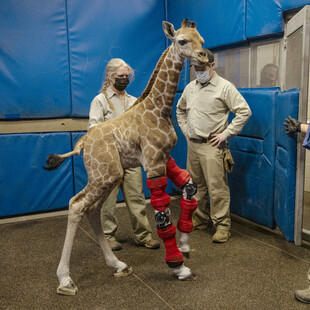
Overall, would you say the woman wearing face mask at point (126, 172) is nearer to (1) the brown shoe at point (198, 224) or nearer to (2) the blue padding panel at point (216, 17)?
(1) the brown shoe at point (198, 224)

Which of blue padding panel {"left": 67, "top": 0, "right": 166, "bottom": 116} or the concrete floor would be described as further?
blue padding panel {"left": 67, "top": 0, "right": 166, "bottom": 116}

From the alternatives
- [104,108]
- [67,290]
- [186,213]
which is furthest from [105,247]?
[104,108]

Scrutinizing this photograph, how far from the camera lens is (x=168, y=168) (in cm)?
242

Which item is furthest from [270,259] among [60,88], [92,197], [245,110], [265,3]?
[60,88]

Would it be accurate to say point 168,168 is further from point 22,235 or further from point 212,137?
point 22,235

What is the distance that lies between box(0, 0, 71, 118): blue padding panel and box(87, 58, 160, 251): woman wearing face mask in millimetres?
1274

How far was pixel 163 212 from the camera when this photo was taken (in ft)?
7.43

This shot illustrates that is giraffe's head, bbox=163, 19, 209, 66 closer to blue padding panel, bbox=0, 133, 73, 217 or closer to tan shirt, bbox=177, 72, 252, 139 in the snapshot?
tan shirt, bbox=177, 72, 252, 139

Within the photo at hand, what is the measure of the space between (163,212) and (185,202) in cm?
17

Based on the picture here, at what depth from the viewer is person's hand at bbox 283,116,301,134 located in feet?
8.86

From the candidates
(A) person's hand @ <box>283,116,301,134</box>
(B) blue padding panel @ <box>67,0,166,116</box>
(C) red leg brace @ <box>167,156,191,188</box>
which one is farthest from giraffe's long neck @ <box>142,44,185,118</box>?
(B) blue padding panel @ <box>67,0,166,116</box>

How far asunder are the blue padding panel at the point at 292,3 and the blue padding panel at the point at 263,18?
38 mm

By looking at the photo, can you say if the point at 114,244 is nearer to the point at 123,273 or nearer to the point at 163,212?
the point at 123,273

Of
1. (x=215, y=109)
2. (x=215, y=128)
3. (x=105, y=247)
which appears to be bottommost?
(x=105, y=247)
